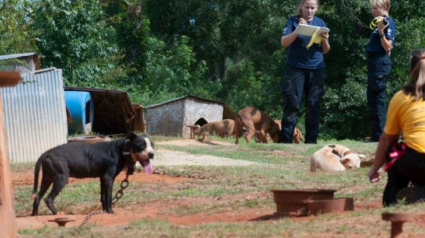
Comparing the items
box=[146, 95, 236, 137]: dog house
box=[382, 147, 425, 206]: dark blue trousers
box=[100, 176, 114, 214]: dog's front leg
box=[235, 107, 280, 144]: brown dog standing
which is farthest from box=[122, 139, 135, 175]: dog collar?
box=[146, 95, 236, 137]: dog house

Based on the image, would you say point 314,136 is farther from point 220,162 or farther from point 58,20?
point 58,20

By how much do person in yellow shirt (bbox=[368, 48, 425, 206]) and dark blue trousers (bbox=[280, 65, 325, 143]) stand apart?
9053 millimetres

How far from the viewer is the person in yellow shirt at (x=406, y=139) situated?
27.7 ft

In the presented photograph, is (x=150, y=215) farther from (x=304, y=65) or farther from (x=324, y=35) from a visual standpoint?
(x=304, y=65)

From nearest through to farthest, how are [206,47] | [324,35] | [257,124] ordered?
[324,35] < [257,124] < [206,47]

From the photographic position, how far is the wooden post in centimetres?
708

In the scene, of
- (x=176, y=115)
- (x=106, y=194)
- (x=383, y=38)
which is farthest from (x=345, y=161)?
(x=176, y=115)

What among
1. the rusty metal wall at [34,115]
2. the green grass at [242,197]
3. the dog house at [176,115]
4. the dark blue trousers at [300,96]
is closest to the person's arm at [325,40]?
the dark blue trousers at [300,96]

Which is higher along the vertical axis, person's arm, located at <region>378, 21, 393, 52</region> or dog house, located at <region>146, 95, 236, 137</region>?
person's arm, located at <region>378, 21, 393, 52</region>

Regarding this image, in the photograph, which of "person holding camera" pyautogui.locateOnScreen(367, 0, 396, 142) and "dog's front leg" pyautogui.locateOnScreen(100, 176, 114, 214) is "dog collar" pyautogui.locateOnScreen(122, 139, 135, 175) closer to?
"dog's front leg" pyautogui.locateOnScreen(100, 176, 114, 214)

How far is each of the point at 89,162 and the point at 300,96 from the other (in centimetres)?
835

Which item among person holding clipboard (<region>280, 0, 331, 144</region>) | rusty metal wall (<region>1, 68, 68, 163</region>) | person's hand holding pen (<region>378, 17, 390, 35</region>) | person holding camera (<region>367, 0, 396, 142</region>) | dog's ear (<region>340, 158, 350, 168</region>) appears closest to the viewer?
dog's ear (<region>340, 158, 350, 168</region>)

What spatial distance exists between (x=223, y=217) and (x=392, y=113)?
1.89m

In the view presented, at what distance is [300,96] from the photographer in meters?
17.9
